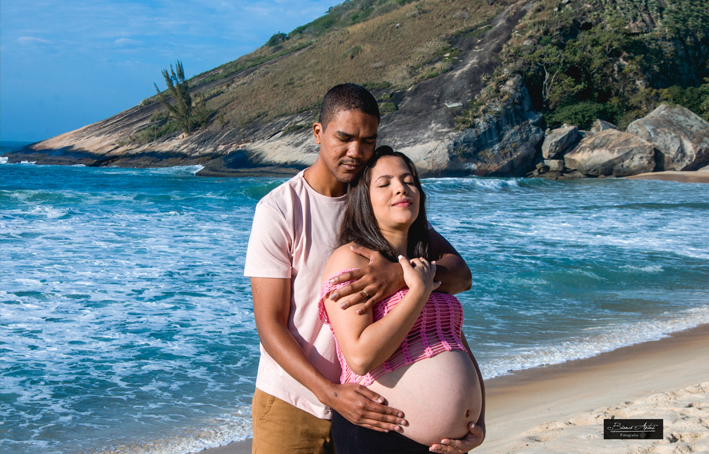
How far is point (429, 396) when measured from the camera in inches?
69.1

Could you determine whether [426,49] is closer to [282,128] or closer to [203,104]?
[282,128]

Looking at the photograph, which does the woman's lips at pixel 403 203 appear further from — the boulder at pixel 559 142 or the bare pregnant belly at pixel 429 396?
the boulder at pixel 559 142

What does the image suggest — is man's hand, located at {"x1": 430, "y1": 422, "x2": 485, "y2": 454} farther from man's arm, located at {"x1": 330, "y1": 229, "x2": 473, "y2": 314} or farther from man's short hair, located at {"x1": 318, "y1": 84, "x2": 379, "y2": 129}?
man's short hair, located at {"x1": 318, "y1": 84, "x2": 379, "y2": 129}

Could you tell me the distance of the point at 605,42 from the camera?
3312 centimetres

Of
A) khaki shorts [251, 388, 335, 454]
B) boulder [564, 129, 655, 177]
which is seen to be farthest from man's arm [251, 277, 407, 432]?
boulder [564, 129, 655, 177]

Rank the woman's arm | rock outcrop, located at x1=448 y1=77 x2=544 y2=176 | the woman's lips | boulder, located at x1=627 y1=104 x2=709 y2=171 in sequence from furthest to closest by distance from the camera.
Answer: rock outcrop, located at x1=448 y1=77 x2=544 y2=176 < boulder, located at x1=627 y1=104 x2=709 y2=171 < the woman's lips < the woman's arm

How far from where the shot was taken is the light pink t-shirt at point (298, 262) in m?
1.90

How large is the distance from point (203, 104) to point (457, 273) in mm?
41004

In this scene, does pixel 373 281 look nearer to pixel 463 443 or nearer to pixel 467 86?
pixel 463 443

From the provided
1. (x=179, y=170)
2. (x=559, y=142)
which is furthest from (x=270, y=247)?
(x=179, y=170)

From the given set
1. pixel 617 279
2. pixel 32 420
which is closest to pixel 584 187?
pixel 617 279

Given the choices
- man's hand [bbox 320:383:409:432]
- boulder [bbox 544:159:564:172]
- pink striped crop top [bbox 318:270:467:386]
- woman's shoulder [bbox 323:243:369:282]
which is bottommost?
man's hand [bbox 320:383:409:432]

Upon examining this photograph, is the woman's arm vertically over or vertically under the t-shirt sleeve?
under

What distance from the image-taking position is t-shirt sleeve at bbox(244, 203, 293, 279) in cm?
188
